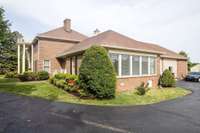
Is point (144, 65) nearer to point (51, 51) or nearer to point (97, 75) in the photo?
point (97, 75)

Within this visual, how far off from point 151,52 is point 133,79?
3.44m

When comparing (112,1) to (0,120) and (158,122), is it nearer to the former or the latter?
(158,122)

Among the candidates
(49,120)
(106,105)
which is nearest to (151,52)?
(106,105)

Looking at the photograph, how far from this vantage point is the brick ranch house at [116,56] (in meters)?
13.5

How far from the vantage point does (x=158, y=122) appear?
6.36 m

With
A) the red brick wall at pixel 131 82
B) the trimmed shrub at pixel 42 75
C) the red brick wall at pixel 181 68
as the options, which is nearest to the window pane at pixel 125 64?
the red brick wall at pixel 131 82

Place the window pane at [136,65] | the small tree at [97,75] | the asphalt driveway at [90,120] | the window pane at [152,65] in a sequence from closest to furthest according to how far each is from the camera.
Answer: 1. the asphalt driveway at [90,120]
2. the small tree at [97,75]
3. the window pane at [136,65]
4. the window pane at [152,65]

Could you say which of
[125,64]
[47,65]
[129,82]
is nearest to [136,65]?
[125,64]

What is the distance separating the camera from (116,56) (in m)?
13.3

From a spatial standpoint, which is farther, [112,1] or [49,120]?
[112,1]

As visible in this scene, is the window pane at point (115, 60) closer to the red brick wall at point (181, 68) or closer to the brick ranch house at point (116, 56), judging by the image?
the brick ranch house at point (116, 56)

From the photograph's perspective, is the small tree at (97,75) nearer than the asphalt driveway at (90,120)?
No

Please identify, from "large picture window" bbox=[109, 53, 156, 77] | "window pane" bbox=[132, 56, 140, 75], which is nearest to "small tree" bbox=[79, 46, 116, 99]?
"large picture window" bbox=[109, 53, 156, 77]

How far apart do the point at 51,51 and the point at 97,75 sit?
13026mm
